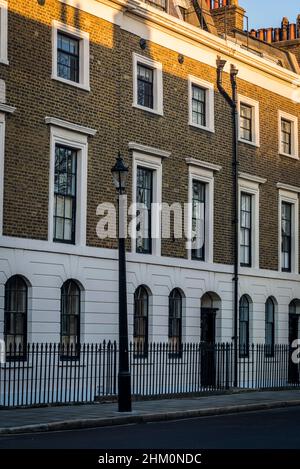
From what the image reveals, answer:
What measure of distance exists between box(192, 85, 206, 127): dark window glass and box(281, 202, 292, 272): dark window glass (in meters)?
5.47

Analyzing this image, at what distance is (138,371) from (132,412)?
6.42 meters

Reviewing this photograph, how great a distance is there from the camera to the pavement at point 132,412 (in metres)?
17.8

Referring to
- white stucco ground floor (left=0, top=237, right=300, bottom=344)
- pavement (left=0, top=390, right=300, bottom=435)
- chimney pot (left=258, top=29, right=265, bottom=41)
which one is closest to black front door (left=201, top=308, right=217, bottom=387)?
white stucco ground floor (left=0, top=237, right=300, bottom=344)

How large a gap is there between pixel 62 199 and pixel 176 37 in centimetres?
720

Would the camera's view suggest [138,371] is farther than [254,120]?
No

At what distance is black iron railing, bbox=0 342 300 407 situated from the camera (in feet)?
74.7

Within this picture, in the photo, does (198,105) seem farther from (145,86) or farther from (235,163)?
(145,86)

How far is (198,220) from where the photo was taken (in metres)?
30.3

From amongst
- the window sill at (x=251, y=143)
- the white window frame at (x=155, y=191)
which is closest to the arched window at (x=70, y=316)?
the white window frame at (x=155, y=191)

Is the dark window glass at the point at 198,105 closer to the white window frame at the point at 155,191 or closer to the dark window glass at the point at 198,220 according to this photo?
the dark window glass at the point at 198,220

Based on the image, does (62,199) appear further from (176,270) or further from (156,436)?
(156,436)

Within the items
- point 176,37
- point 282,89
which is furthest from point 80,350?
point 282,89

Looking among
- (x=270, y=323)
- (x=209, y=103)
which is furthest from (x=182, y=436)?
(x=270, y=323)

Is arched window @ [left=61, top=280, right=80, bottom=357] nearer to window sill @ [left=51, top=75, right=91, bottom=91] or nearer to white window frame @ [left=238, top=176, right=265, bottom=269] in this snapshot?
window sill @ [left=51, top=75, right=91, bottom=91]
